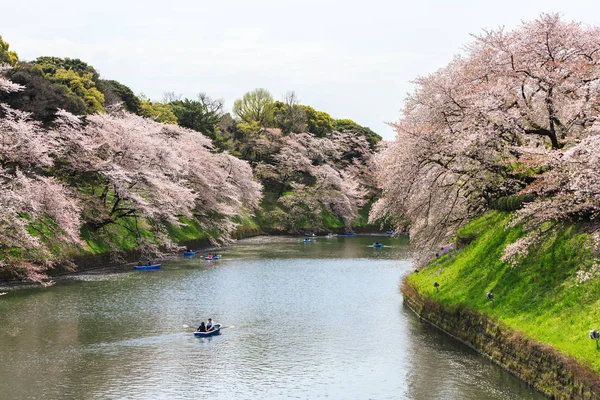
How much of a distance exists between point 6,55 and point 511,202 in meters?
51.5

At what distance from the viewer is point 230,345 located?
24.6m

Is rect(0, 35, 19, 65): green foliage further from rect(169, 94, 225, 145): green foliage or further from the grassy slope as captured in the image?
the grassy slope

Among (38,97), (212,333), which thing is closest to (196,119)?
(38,97)

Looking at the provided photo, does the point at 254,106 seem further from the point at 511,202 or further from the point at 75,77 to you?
the point at 511,202

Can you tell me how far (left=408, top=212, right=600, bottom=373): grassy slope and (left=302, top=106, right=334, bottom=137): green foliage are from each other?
8003 cm

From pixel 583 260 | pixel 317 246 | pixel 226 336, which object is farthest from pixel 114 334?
pixel 317 246

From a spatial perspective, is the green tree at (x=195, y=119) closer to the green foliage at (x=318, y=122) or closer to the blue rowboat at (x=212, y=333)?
the green foliage at (x=318, y=122)

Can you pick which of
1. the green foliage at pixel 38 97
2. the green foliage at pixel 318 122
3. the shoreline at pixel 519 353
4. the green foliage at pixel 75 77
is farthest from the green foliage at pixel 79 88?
the green foliage at pixel 318 122

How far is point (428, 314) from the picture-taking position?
28500 mm

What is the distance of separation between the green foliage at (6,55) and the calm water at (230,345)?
91.6 ft

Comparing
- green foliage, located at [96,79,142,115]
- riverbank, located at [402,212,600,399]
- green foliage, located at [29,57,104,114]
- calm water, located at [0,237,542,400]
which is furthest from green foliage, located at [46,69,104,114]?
riverbank, located at [402,212,600,399]

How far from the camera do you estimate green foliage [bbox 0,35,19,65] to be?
5700 centimetres

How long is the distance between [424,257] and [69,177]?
31.3m

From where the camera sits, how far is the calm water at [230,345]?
1900 centimetres
